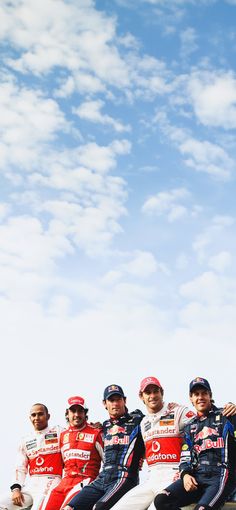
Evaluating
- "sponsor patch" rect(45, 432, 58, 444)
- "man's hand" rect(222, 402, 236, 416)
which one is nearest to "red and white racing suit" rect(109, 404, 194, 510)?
"man's hand" rect(222, 402, 236, 416)

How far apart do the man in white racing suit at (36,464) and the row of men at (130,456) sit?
0.05 ft

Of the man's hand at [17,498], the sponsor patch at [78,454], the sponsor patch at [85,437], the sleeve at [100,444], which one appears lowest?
the man's hand at [17,498]

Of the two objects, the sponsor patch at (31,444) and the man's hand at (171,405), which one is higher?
the man's hand at (171,405)

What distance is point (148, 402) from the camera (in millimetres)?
8023

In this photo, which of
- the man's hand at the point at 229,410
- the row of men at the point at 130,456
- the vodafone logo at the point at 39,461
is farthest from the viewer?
the vodafone logo at the point at 39,461

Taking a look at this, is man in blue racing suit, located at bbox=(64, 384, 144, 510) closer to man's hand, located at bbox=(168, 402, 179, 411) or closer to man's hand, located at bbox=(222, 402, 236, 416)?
man's hand, located at bbox=(168, 402, 179, 411)

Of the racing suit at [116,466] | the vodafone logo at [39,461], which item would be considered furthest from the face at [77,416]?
the vodafone logo at [39,461]

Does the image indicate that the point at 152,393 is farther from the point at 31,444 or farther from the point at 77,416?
the point at 31,444

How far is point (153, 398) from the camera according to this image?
799cm

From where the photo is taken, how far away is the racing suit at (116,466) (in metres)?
7.59

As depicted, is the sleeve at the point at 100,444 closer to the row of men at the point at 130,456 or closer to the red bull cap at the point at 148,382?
the row of men at the point at 130,456

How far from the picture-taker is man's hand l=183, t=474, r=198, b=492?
668 cm

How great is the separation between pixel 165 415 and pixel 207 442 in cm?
94

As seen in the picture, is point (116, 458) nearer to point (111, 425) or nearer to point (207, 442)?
point (111, 425)
